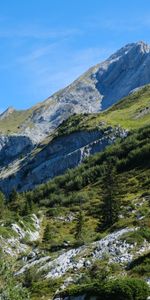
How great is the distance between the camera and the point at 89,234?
6359 cm

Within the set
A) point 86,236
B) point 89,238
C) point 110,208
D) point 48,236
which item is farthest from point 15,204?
point 89,238

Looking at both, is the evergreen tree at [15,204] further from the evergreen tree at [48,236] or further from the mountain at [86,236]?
the evergreen tree at [48,236]

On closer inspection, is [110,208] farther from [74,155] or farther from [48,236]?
[74,155]

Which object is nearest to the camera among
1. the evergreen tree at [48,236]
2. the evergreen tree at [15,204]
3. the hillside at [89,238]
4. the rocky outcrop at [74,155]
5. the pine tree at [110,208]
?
the hillside at [89,238]

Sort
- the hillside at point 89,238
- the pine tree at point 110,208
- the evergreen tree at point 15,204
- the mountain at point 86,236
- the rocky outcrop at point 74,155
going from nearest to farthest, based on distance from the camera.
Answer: the mountain at point 86,236
the hillside at point 89,238
the pine tree at point 110,208
the evergreen tree at point 15,204
the rocky outcrop at point 74,155

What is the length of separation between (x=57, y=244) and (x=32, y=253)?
464cm

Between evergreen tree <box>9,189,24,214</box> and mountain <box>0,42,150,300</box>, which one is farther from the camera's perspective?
evergreen tree <box>9,189,24,214</box>

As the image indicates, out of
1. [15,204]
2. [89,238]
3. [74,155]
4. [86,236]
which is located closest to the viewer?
[89,238]

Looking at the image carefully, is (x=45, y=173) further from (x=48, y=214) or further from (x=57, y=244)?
(x=57, y=244)

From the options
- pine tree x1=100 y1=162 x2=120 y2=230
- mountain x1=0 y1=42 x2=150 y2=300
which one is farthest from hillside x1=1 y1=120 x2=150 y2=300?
pine tree x1=100 y1=162 x2=120 y2=230

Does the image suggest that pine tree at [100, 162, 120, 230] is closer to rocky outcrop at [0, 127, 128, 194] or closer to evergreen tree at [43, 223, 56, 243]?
evergreen tree at [43, 223, 56, 243]

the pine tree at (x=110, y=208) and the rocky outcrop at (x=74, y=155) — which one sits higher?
the pine tree at (x=110, y=208)

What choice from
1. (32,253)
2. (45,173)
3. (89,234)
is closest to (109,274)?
(32,253)

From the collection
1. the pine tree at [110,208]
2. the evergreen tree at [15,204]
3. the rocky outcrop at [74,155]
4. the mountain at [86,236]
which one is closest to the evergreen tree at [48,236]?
the mountain at [86,236]
